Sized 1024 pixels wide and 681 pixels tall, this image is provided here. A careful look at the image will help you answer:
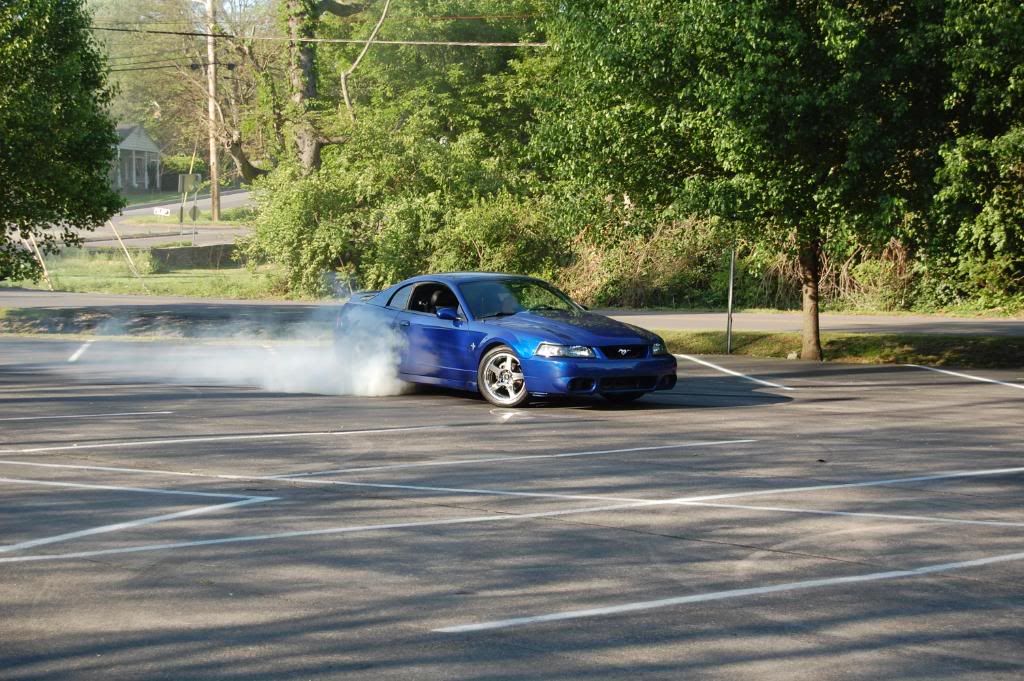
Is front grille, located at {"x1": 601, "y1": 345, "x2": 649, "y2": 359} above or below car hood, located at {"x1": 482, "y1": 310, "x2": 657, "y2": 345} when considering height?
below

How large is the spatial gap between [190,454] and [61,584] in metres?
4.12

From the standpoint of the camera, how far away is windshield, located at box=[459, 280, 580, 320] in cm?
1438

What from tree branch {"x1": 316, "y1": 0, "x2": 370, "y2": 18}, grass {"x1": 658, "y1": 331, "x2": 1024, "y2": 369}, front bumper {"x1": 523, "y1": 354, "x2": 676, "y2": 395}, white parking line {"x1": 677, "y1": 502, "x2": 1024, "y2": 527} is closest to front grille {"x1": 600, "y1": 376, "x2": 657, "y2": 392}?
front bumper {"x1": 523, "y1": 354, "x2": 676, "y2": 395}

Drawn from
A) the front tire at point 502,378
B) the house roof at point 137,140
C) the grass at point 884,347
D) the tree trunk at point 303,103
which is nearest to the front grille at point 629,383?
the front tire at point 502,378

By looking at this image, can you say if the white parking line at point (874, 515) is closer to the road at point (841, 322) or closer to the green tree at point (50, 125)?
the road at point (841, 322)

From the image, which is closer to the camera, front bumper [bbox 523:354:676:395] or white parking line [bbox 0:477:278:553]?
white parking line [bbox 0:477:278:553]

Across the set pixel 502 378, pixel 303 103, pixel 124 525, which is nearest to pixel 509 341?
pixel 502 378

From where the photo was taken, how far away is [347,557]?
6871mm

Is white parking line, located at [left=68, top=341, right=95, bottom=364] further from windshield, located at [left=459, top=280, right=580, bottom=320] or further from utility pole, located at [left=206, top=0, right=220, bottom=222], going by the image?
utility pole, located at [left=206, top=0, right=220, bottom=222]

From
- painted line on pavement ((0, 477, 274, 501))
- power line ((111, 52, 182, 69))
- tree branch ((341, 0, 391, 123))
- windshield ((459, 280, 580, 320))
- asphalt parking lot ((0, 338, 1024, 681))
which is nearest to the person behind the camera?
asphalt parking lot ((0, 338, 1024, 681))

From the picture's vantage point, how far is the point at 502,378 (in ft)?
45.0

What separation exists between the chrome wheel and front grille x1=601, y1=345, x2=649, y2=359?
0.94m

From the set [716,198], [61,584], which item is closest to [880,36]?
[716,198]

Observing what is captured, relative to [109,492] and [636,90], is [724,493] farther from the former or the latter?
[636,90]
